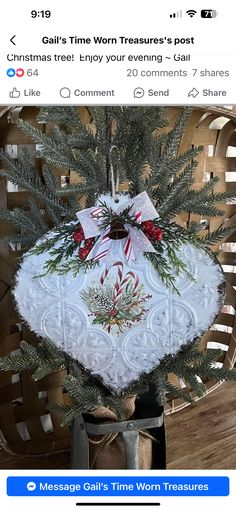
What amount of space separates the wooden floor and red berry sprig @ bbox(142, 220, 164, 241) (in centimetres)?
38

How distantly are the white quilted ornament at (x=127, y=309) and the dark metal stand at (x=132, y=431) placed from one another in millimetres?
56

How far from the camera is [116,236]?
783mm

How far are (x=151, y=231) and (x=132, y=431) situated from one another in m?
0.24

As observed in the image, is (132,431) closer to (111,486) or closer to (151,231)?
(111,486)

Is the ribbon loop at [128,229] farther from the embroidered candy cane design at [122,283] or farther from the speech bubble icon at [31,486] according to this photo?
the speech bubble icon at [31,486]

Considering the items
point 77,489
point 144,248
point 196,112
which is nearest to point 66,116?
point 144,248

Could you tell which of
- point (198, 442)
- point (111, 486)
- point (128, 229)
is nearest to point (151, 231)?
point (128, 229)

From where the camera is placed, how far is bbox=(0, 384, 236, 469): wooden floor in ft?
3.26

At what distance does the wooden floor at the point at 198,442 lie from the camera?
3.26ft
